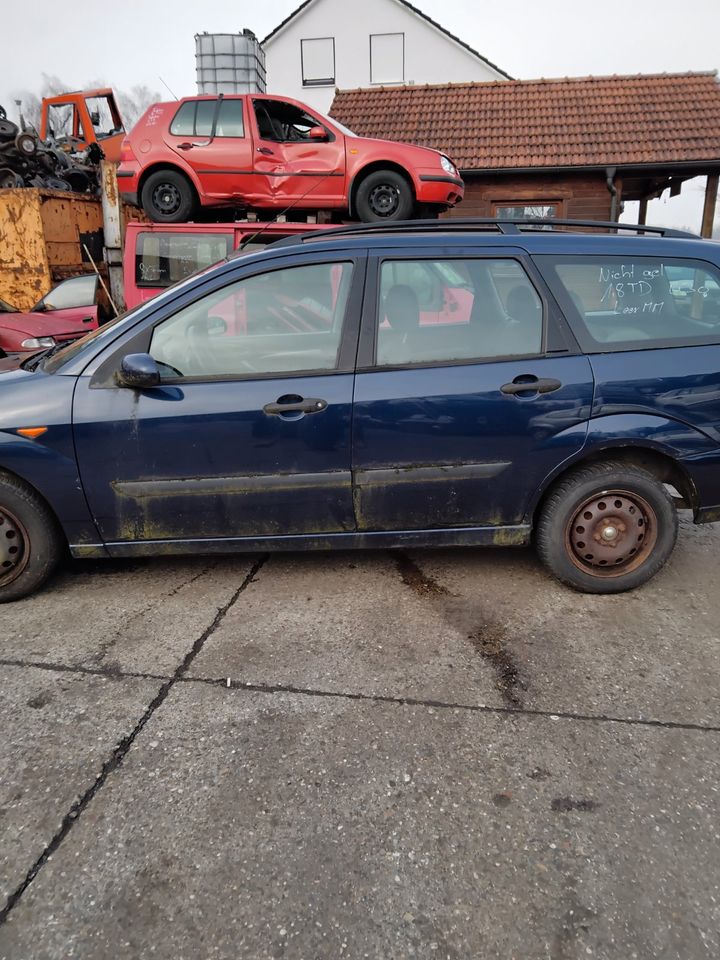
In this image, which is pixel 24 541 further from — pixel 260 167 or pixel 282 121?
pixel 282 121

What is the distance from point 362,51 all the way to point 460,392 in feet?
80.3

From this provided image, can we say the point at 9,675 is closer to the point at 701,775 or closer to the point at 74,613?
the point at 74,613

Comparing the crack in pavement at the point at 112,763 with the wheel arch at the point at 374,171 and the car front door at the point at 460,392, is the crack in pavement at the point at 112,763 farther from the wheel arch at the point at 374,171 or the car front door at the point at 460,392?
the wheel arch at the point at 374,171

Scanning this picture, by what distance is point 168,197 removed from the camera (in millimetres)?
7723

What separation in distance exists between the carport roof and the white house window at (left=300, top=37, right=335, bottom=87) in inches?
453

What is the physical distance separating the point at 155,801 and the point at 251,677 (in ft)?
2.19

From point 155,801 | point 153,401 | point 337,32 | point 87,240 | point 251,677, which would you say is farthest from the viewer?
point 337,32

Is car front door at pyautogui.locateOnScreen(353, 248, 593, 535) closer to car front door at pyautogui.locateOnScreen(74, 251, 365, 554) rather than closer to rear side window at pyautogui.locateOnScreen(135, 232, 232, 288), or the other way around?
car front door at pyautogui.locateOnScreen(74, 251, 365, 554)

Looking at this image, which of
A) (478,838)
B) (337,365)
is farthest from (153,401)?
(478,838)

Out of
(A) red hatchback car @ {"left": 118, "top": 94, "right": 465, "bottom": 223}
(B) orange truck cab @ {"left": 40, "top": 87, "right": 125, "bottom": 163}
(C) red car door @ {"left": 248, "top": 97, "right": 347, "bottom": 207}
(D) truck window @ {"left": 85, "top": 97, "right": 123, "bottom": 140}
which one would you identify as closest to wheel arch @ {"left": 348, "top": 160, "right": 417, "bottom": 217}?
(A) red hatchback car @ {"left": 118, "top": 94, "right": 465, "bottom": 223}

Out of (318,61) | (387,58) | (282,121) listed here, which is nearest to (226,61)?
(318,61)

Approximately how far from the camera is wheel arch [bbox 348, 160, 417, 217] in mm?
7445

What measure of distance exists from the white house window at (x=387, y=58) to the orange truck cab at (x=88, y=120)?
10.1m

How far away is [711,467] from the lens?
3180 mm
